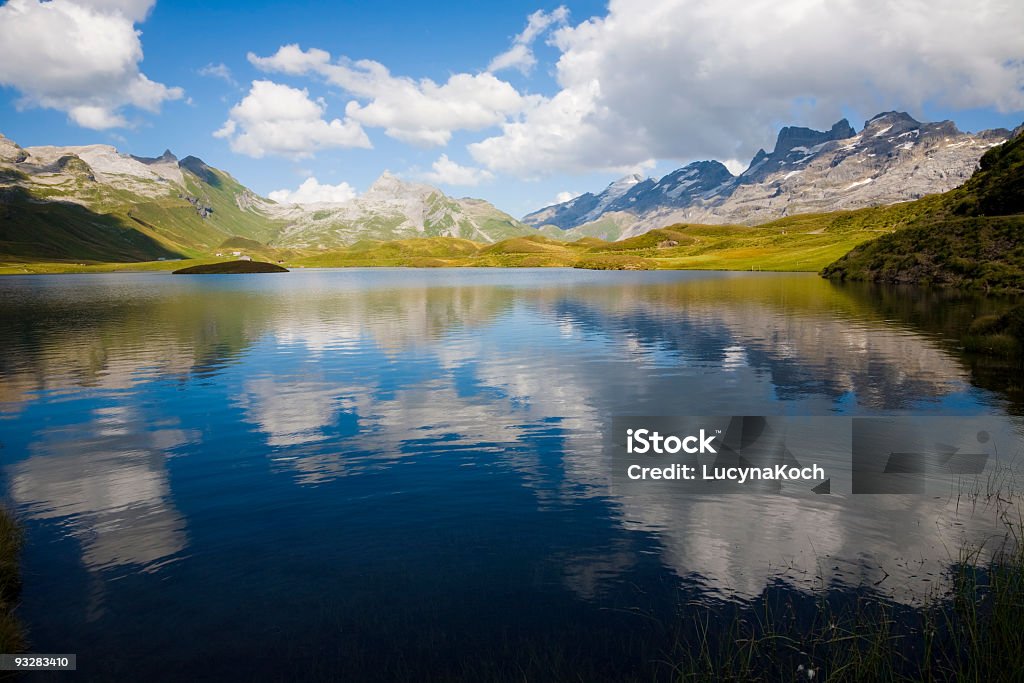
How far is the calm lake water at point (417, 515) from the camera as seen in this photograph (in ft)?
38.8

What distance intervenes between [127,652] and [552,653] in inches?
339

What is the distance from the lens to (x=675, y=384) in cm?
3578

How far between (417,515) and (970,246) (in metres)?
138

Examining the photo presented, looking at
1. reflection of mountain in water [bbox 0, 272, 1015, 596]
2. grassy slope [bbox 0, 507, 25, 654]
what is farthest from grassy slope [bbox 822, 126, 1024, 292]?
grassy slope [bbox 0, 507, 25, 654]

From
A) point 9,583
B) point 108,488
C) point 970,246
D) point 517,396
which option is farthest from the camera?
point 970,246

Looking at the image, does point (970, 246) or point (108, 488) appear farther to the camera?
point (970, 246)

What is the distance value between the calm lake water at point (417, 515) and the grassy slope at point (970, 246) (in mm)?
76543

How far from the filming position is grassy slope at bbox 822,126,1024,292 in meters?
102

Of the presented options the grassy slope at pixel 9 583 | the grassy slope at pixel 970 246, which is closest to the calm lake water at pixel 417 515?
the grassy slope at pixel 9 583

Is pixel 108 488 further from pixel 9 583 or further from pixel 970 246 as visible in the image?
pixel 970 246

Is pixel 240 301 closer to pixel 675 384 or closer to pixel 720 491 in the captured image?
pixel 675 384

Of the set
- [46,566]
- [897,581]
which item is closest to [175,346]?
[46,566]

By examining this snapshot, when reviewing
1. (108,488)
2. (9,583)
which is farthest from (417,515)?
(108,488)

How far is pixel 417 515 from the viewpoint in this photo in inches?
696
